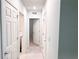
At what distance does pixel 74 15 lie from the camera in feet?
6.19

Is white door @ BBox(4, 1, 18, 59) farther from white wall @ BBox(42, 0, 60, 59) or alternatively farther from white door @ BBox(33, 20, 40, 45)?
white door @ BBox(33, 20, 40, 45)

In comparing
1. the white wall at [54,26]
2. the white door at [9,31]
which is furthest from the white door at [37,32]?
the white wall at [54,26]

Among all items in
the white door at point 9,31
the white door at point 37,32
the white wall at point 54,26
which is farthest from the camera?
the white door at point 37,32

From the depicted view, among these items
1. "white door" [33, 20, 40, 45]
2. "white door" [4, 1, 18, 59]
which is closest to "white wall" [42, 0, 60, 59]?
"white door" [4, 1, 18, 59]

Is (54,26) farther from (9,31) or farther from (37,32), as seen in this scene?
(37,32)

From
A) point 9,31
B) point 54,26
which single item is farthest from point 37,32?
point 54,26

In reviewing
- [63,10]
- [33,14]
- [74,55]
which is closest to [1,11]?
[63,10]

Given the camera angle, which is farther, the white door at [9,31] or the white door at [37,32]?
the white door at [37,32]

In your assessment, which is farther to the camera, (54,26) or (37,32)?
(37,32)

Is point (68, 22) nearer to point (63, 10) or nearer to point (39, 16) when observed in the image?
point (63, 10)

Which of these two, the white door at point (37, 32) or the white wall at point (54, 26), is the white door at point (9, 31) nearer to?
the white wall at point (54, 26)

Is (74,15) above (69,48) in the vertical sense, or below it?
above

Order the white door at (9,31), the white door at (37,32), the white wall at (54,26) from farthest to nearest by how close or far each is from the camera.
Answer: the white door at (37,32), the white door at (9,31), the white wall at (54,26)

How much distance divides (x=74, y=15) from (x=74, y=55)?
2.22 feet
